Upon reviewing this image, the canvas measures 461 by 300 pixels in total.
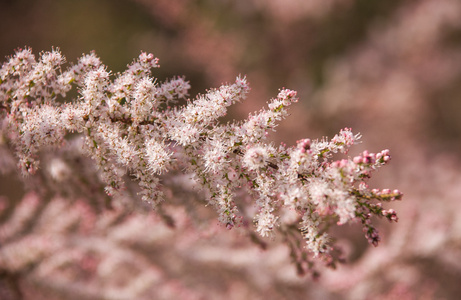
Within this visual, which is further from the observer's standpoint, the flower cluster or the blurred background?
the blurred background

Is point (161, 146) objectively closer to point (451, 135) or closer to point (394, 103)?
point (394, 103)

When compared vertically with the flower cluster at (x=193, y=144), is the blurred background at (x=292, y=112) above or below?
above

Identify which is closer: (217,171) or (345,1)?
(217,171)

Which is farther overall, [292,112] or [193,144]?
[292,112]

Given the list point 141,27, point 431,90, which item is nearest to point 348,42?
point 431,90

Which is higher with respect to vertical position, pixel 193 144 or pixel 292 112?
pixel 292 112
